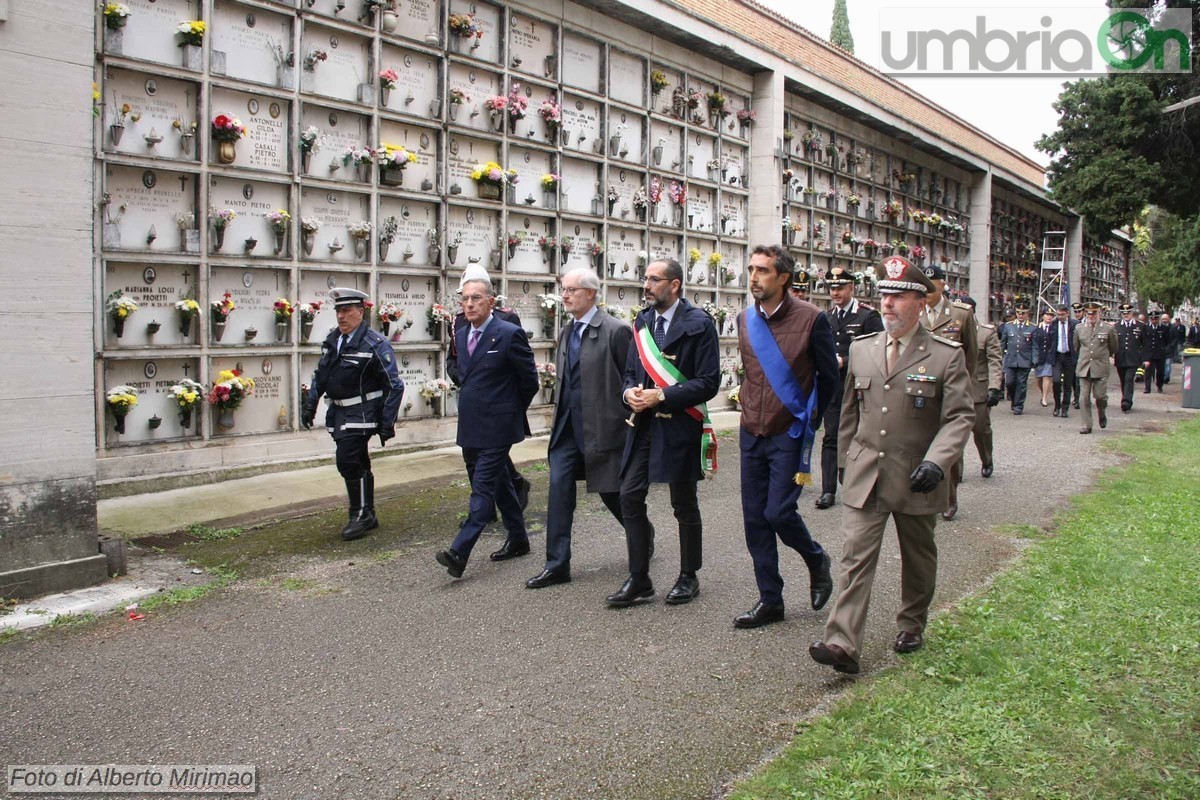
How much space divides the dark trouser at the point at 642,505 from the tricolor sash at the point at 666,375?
0.20m

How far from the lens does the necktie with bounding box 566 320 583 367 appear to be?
5203 millimetres

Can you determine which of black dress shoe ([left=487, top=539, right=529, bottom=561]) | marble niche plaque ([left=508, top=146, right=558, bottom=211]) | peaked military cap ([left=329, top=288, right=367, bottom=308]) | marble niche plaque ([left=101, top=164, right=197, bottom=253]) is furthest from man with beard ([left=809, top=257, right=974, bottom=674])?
marble niche plaque ([left=508, top=146, right=558, bottom=211])

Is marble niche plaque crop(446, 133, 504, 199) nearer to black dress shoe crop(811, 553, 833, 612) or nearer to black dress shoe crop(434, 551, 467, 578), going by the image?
Result: black dress shoe crop(434, 551, 467, 578)

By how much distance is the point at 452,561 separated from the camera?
16.6ft

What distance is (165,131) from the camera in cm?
739

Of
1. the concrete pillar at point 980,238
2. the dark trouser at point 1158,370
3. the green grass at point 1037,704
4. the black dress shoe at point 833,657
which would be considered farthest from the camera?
the concrete pillar at point 980,238

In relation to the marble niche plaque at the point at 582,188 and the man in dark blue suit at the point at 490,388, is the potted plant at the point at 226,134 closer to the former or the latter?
the man in dark blue suit at the point at 490,388

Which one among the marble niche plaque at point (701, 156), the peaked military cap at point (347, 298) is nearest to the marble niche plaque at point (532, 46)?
the marble niche plaque at point (701, 156)

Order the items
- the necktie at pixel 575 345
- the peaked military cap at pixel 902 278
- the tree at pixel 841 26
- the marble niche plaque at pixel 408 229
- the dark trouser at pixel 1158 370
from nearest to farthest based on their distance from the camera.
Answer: the peaked military cap at pixel 902 278
the necktie at pixel 575 345
the marble niche plaque at pixel 408 229
the dark trouser at pixel 1158 370
the tree at pixel 841 26

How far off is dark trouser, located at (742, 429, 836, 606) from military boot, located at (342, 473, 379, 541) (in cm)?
287

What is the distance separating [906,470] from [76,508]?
4150mm

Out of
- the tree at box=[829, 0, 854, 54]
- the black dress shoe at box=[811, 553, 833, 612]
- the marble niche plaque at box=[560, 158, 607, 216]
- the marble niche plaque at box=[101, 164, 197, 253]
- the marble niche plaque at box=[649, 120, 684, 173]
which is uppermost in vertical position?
the tree at box=[829, 0, 854, 54]

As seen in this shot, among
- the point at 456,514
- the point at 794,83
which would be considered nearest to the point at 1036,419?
the point at 794,83

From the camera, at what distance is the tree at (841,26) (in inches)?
1784
